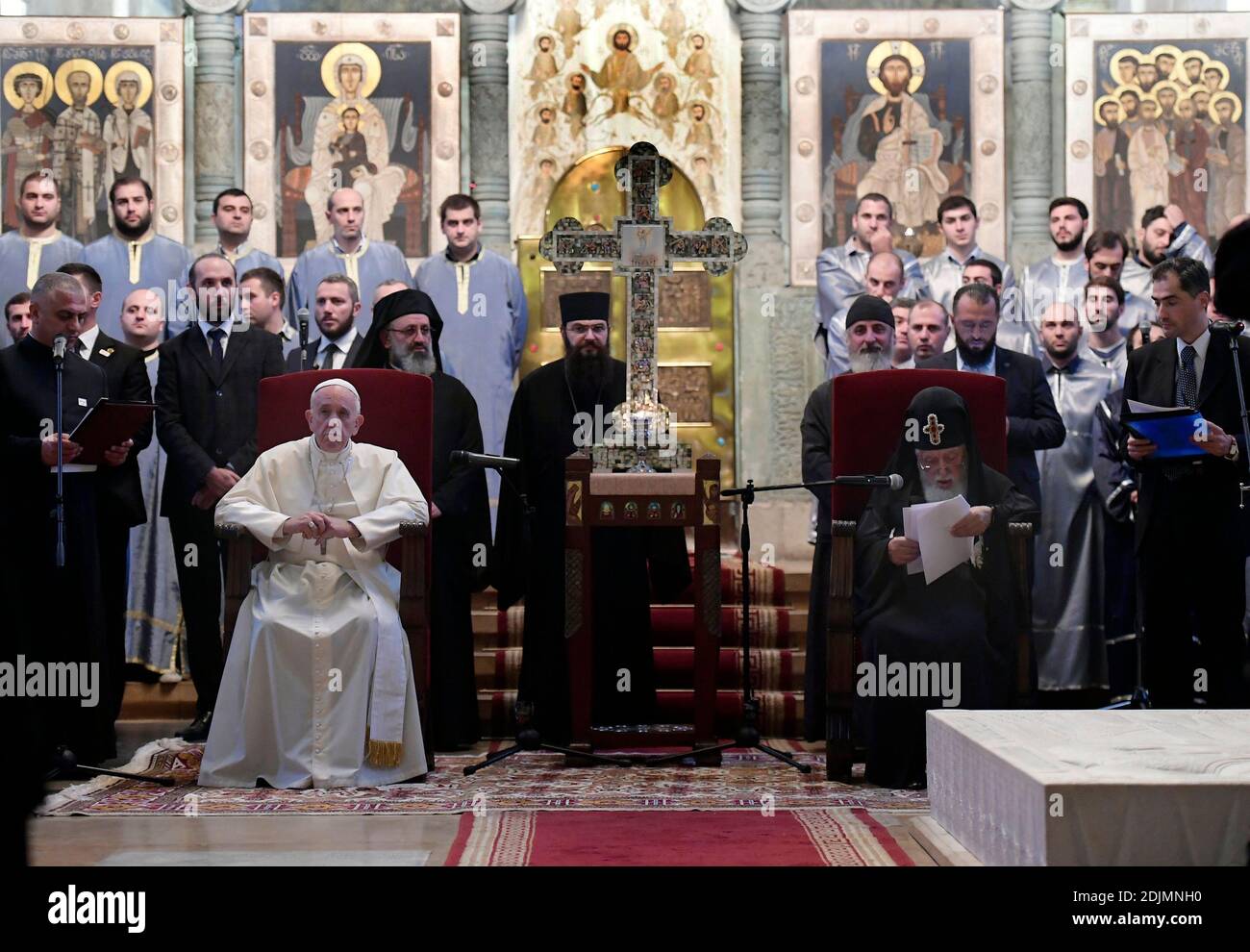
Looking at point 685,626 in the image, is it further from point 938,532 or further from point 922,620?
point 938,532

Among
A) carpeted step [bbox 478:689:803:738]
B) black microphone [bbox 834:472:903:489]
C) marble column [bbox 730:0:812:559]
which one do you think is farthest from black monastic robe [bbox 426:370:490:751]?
marble column [bbox 730:0:812:559]

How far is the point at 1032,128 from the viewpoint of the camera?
10.9m

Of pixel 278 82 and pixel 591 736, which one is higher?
pixel 278 82

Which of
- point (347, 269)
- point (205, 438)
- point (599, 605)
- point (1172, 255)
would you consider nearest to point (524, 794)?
point (599, 605)

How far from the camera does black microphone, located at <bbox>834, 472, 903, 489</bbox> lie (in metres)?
6.14

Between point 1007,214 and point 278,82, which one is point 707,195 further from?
point 278,82

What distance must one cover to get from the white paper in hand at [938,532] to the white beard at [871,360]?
1442 mm

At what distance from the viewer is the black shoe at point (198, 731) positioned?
7.27m

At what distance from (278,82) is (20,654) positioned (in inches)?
210

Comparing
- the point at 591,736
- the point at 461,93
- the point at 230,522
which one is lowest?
the point at 591,736

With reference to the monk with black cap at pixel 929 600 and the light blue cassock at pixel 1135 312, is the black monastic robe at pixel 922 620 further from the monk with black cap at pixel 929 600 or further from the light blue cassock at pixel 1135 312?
the light blue cassock at pixel 1135 312
